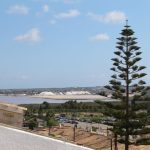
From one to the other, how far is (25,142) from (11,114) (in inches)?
22.8

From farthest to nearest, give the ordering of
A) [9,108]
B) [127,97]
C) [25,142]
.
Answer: [127,97] < [9,108] < [25,142]

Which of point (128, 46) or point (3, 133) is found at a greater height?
point (128, 46)

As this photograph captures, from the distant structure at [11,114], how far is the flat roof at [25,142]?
37cm

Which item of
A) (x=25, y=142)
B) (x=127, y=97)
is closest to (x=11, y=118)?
(x=25, y=142)

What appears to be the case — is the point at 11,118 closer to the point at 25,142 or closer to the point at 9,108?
the point at 9,108

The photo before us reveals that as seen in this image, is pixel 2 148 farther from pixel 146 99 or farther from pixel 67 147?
pixel 146 99

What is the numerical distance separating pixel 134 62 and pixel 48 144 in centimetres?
2008

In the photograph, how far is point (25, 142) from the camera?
257cm

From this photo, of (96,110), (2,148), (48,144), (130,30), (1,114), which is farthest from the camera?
(96,110)

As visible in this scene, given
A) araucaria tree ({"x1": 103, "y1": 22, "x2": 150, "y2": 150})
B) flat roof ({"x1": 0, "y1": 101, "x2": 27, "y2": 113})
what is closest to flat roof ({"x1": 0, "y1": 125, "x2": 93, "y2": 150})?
flat roof ({"x1": 0, "y1": 101, "x2": 27, "y2": 113})

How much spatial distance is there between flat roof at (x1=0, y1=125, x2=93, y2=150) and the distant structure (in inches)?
14.6

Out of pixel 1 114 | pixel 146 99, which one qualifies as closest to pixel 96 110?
pixel 146 99

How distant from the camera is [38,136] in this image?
8.83 ft

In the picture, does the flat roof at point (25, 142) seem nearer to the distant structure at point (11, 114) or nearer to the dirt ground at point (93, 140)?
the distant structure at point (11, 114)
